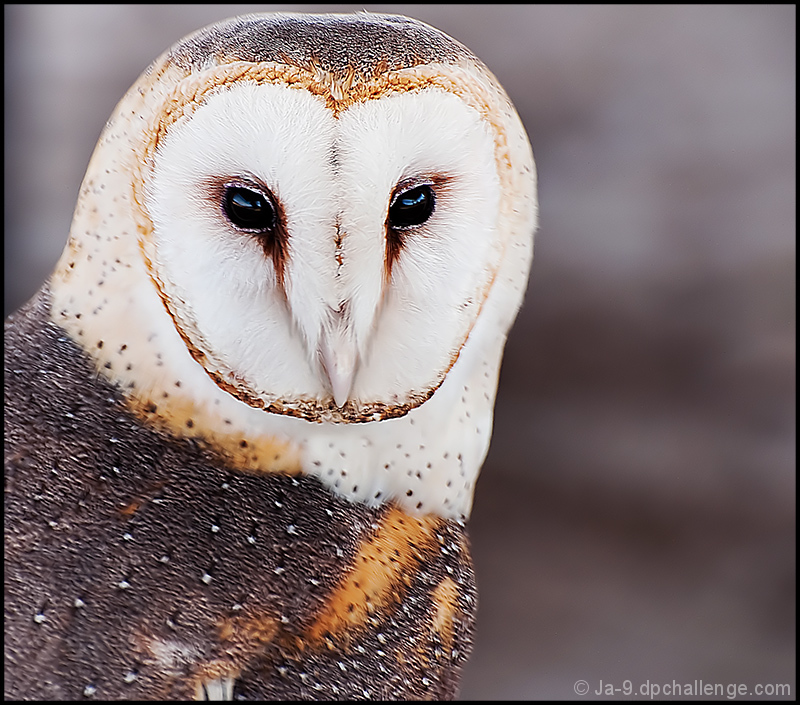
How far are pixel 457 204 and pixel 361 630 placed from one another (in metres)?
0.30

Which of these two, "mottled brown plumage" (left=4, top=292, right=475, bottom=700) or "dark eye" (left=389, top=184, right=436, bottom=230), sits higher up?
"dark eye" (left=389, top=184, right=436, bottom=230)

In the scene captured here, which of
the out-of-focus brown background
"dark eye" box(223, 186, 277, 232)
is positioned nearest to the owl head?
"dark eye" box(223, 186, 277, 232)

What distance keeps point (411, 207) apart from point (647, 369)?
0.69 metres

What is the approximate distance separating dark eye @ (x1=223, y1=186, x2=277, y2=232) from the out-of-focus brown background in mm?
494

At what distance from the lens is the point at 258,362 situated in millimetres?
500

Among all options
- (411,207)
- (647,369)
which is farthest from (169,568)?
(647,369)

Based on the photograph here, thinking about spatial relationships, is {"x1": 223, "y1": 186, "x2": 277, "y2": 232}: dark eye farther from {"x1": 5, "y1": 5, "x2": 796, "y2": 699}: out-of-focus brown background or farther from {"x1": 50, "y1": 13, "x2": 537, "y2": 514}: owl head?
{"x1": 5, "y1": 5, "x2": 796, "y2": 699}: out-of-focus brown background

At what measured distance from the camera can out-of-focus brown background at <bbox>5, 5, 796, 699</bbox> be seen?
91cm

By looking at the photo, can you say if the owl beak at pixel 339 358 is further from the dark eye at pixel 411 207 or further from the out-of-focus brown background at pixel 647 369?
the out-of-focus brown background at pixel 647 369

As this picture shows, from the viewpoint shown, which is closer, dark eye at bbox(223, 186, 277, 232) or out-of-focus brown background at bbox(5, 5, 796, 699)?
dark eye at bbox(223, 186, 277, 232)

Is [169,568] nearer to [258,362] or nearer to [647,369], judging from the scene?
[258,362]

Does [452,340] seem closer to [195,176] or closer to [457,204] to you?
[457,204]

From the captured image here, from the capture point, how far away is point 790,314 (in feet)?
3.39

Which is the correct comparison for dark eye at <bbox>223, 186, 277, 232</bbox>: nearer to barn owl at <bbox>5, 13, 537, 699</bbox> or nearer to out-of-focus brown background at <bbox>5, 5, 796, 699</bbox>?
barn owl at <bbox>5, 13, 537, 699</bbox>
